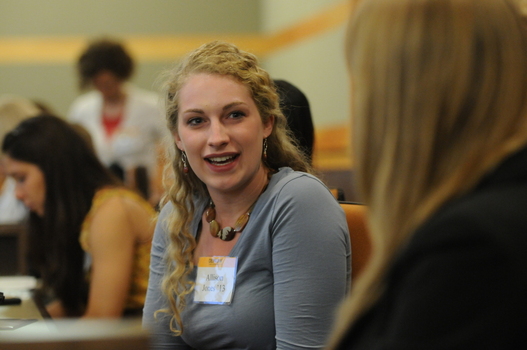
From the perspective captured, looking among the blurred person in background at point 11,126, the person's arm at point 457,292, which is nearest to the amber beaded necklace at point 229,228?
the person's arm at point 457,292

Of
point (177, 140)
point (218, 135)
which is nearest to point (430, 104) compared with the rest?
point (218, 135)

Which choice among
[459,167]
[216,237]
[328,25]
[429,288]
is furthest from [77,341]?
[328,25]

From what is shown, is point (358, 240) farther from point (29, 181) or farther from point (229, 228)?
point (29, 181)

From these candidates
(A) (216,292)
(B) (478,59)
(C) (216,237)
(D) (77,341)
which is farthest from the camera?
(C) (216,237)

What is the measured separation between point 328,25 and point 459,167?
488 cm

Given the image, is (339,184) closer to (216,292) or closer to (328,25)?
(216,292)

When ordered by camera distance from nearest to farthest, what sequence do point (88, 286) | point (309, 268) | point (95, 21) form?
1. point (309, 268)
2. point (88, 286)
3. point (95, 21)

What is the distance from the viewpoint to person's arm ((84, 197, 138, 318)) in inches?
91.7

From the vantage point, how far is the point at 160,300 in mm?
1823

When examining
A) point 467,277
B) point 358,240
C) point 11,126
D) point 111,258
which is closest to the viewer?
point 467,277

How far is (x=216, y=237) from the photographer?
1.73m

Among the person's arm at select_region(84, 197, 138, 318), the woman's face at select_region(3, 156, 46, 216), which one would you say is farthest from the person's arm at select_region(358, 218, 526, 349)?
the woman's face at select_region(3, 156, 46, 216)

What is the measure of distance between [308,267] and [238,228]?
0.26 metres

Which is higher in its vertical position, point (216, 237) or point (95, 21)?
point (95, 21)
